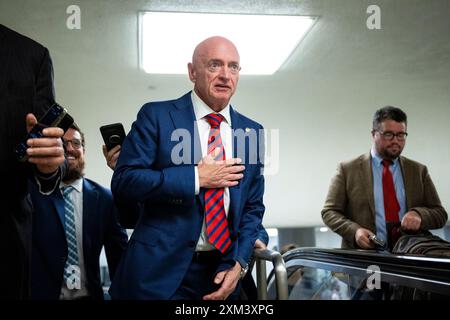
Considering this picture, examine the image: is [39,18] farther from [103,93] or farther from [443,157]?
[443,157]

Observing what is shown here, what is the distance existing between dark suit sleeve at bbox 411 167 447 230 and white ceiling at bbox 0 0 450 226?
6.16ft

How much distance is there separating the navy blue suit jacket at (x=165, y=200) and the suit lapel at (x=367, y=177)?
59.8 inches

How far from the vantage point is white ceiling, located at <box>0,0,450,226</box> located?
4.06 m

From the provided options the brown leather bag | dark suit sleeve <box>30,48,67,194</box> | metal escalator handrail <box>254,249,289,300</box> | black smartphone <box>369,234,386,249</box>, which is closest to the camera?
dark suit sleeve <box>30,48,67,194</box>

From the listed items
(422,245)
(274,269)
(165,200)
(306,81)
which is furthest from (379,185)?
(306,81)

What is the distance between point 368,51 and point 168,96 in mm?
2485

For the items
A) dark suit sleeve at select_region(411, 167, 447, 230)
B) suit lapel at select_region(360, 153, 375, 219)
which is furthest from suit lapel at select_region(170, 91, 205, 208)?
suit lapel at select_region(360, 153, 375, 219)

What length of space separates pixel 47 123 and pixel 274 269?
82 centimetres

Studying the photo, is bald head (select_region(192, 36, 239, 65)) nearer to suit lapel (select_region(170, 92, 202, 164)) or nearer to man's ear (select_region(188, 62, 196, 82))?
man's ear (select_region(188, 62, 196, 82))

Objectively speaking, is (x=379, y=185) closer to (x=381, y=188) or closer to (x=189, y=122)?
(x=381, y=188)

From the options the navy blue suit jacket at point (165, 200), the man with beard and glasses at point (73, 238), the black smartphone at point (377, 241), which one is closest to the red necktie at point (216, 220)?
the navy blue suit jacket at point (165, 200)

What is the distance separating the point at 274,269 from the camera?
149 centimetres
